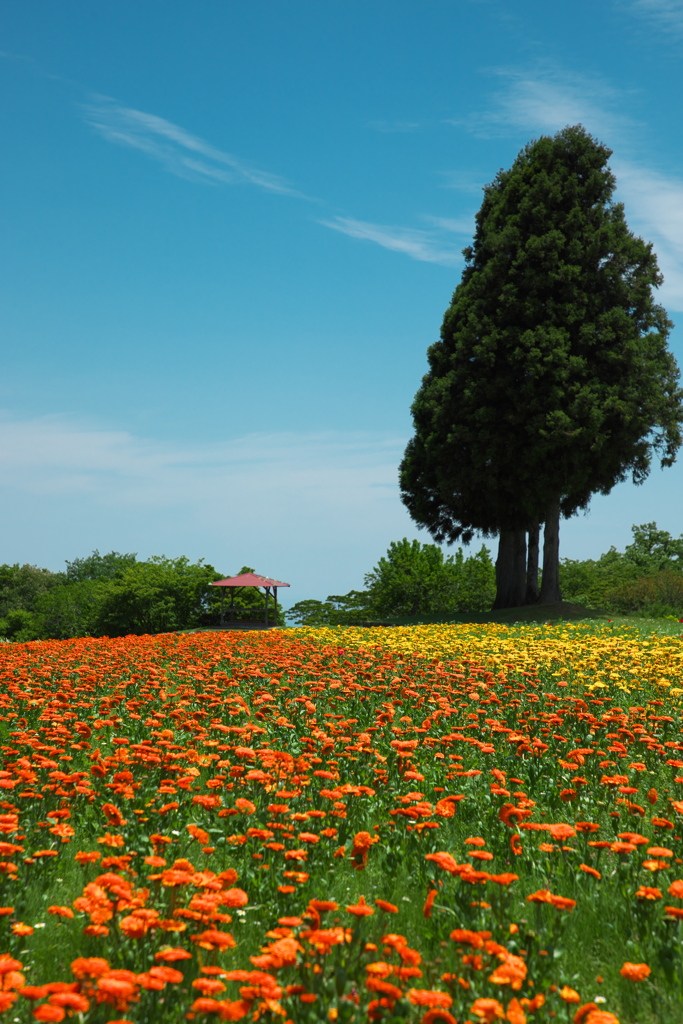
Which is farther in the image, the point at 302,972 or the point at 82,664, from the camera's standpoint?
the point at 82,664

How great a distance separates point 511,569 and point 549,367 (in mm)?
8628

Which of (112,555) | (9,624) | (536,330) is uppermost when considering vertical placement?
(536,330)

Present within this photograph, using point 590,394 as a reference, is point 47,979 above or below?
below

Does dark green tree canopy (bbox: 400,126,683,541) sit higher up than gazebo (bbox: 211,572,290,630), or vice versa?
dark green tree canopy (bbox: 400,126,683,541)

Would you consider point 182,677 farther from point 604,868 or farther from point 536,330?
point 536,330

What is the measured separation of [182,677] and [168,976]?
791 cm

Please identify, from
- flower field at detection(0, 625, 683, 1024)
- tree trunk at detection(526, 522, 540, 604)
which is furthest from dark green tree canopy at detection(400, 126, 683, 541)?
flower field at detection(0, 625, 683, 1024)

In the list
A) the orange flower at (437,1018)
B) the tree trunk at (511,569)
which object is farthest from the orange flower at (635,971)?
the tree trunk at (511,569)

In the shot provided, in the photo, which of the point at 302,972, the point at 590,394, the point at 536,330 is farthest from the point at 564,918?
the point at 536,330

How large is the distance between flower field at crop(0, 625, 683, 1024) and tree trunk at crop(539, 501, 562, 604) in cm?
2017

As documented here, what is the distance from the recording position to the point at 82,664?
11.2 meters

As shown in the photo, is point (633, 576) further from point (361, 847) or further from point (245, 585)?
point (361, 847)

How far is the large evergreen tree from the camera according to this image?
26.5m

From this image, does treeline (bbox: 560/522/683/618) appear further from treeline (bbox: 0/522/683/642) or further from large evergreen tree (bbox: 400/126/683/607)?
large evergreen tree (bbox: 400/126/683/607)
